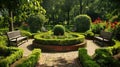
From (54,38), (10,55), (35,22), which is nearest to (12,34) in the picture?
(54,38)

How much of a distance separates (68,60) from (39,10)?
10.4ft

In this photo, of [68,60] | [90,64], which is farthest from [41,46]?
[90,64]

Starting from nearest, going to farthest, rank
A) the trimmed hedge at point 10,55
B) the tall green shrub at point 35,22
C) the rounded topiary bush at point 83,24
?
the trimmed hedge at point 10,55 → the tall green shrub at point 35,22 → the rounded topiary bush at point 83,24

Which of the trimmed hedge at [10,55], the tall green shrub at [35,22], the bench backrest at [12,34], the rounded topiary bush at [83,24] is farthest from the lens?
the rounded topiary bush at [83,24]

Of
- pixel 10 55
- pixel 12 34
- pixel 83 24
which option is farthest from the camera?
pixel 83 24

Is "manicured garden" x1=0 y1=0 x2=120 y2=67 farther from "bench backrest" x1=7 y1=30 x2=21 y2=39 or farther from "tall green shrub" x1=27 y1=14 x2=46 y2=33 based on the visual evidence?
"bench backrest" x1=7 y1=30 x2=21 y2=39

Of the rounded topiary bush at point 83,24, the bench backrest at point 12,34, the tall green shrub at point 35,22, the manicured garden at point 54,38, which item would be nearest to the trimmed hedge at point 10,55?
the manicured garden at point 54,38

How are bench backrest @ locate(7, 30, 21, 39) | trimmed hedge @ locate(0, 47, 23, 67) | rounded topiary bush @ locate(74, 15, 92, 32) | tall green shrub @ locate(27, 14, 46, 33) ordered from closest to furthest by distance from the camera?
trimmed hedge @ locate(0, 47, 23, 67), bench backrest @ locate(7, 30, 21, 39), tall green shrub @ locate(27, 14, 46, 33), rounded topiary bush @ locate(74, 15, 92, 32)

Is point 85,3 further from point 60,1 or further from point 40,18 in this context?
point 40,18

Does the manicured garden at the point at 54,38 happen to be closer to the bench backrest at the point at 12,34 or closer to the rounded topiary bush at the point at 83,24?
the rounded topiary bush at the point at 83,24

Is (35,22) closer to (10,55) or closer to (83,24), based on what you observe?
(83,24)

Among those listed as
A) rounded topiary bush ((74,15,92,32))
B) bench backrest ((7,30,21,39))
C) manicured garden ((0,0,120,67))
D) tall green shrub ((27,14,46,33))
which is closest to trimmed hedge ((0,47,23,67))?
manicured garden ((0,0,120,67))

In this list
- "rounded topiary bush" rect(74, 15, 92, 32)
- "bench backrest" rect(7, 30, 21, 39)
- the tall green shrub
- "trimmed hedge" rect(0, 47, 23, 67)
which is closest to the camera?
"trimmed hedge" rect(0, 47, 23, 67)

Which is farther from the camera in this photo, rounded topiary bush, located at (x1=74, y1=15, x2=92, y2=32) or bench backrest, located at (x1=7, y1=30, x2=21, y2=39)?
rounded topiary bush, located at (x1=74, y1=15, x2=92, y2=32)
